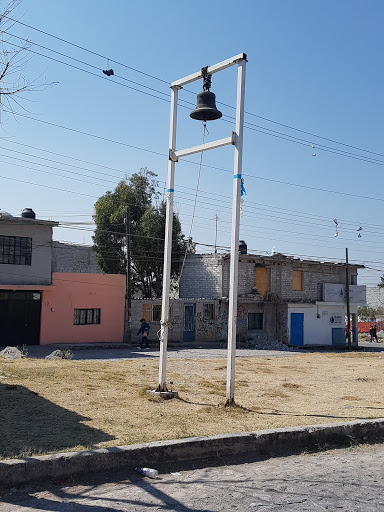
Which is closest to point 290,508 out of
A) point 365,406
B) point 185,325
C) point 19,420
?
point 19,420

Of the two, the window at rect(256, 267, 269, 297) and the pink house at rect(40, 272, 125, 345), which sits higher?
the window at rect(256, 267, 269, 297)

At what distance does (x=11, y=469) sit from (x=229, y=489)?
206cm

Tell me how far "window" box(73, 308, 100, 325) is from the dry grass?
1696cm

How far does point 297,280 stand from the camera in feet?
136

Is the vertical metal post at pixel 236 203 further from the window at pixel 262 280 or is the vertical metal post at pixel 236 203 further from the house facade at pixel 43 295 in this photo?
the window at pixel 262 280

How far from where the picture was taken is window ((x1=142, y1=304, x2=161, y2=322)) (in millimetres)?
34156

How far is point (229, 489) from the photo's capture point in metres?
5.17

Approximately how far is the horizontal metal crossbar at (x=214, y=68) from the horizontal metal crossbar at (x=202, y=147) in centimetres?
111

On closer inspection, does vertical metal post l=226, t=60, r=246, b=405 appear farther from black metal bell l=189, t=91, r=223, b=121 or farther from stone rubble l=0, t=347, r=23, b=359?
stone rubble l=0, t=347, r=23, b=359

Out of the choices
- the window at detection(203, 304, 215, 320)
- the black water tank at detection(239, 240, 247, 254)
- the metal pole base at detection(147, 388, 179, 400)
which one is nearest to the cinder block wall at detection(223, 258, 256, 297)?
the window at detection(203, 304, 215, 320)

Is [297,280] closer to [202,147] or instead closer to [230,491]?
[202,147]

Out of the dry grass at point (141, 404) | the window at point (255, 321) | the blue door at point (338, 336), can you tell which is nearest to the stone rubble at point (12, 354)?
the dry grass at point (141, 404)

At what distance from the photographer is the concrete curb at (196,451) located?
17.1ft

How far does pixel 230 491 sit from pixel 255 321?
1353 inches
